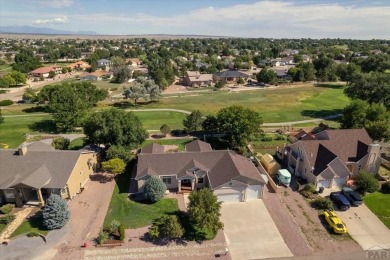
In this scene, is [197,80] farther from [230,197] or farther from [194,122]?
[230,197]

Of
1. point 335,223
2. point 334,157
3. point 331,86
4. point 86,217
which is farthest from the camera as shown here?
point 331,86

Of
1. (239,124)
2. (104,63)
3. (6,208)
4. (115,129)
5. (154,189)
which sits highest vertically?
(115,129)

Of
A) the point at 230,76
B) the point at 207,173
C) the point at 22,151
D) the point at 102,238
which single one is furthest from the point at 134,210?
the point at 230,76

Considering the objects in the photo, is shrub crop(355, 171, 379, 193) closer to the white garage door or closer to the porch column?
the white garage door

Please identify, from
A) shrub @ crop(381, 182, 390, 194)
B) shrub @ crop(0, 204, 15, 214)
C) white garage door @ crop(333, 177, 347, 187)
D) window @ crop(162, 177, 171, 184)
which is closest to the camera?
shrub @ crop(0, 204, 15, 214)

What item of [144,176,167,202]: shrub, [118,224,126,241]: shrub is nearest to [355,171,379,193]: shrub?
[144,176,167,202]: shrub

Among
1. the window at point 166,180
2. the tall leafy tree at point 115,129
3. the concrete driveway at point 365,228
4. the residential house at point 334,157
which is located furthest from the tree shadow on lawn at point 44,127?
the concrete driveway at point 365,228

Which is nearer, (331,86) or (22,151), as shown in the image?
(22,151)
